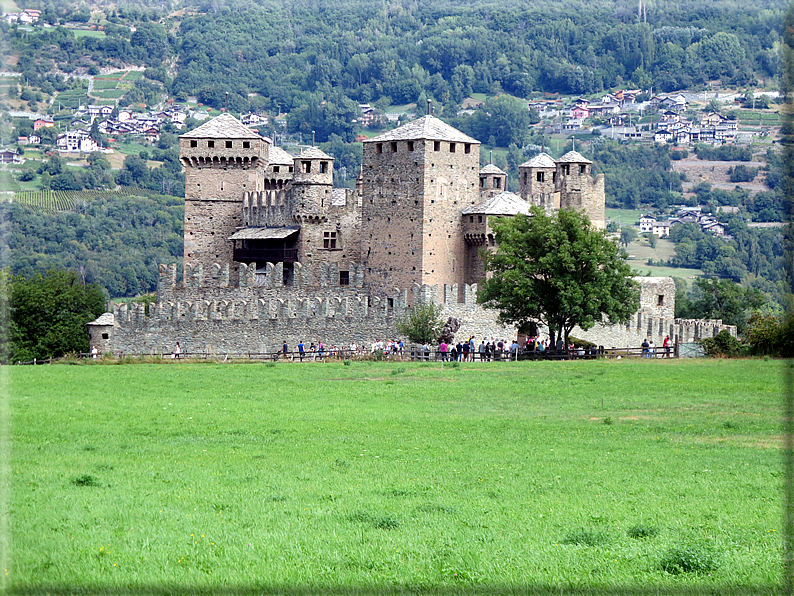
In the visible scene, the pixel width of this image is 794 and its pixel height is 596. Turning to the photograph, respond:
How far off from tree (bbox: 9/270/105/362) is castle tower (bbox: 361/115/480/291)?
13440mm

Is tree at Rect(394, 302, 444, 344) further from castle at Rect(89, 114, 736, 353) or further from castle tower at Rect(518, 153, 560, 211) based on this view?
castle tower at Rect(518, 153, 560, 211)

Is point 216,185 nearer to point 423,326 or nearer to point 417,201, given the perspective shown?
point 417,201

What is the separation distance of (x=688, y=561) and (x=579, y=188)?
5039cm

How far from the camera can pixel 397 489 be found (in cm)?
1764

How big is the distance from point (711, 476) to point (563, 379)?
16911 mm

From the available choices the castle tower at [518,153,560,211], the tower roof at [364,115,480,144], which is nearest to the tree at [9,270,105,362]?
the tower roof at [364,115,480,144]

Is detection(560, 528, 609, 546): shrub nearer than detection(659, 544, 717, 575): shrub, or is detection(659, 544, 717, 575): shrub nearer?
detection(659, 544, 717, 575): shrub

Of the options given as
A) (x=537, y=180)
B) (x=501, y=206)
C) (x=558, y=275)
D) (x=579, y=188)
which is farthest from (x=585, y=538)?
(x=537, y=180)

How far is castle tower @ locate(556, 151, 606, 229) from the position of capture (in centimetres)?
6175

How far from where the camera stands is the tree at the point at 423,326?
49281 mm

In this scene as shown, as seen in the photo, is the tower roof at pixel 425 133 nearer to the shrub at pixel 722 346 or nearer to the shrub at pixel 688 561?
the shrub at pixel 722 346

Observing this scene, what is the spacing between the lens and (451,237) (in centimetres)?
5566

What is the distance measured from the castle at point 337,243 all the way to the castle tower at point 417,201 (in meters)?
0.06

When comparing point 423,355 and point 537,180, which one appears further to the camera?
point 537,180
